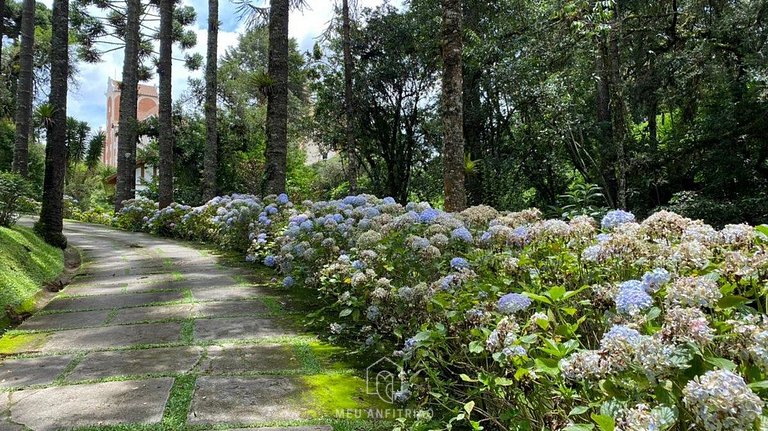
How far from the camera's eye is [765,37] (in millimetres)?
7750

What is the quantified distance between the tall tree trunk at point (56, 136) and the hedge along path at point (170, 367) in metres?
2.61

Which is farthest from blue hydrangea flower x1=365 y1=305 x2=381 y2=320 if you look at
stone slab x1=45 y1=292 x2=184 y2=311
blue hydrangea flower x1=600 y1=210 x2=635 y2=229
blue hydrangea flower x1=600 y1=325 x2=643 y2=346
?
stone slab x1=45 y1=292 x2=184 y2=311

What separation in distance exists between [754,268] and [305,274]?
3.37 m

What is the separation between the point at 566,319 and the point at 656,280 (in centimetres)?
50

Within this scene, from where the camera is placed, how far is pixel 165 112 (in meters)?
12.1

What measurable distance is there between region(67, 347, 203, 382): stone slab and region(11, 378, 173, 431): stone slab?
143 mm

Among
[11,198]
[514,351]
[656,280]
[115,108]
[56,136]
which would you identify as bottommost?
[514,351]

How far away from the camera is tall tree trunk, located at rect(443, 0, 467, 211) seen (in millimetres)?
5156

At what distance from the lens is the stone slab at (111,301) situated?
4141mm

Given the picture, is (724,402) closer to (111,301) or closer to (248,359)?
(248,359)

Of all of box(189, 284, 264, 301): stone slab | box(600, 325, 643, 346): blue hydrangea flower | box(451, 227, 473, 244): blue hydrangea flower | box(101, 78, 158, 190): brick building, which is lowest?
box(189, 284, 264, 301): stone slab

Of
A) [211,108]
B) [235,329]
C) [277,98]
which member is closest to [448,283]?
[235,329]

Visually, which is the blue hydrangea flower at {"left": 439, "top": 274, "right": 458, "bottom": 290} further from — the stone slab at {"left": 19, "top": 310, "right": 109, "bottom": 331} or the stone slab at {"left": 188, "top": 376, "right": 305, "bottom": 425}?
the stone slab at {"left": 19, "top": 310, "right": 109, "bottom": 331}

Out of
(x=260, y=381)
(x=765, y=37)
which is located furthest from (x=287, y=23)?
(x=765, y=37)
